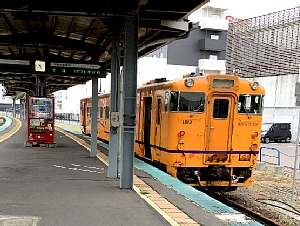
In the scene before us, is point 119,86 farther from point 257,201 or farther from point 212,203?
point 257,201

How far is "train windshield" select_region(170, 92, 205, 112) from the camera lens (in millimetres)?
8648

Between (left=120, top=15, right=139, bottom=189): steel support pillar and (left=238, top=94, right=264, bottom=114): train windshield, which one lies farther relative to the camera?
(left=238, top=94, right=264, bottom=114): train windshield

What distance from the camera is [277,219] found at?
7707 mm

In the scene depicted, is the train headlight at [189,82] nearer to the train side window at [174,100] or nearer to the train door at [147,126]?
the train side window at [174,100]

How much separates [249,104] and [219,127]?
1.00 metres

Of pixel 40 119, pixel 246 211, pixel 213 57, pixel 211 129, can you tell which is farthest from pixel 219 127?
pixel 213 57

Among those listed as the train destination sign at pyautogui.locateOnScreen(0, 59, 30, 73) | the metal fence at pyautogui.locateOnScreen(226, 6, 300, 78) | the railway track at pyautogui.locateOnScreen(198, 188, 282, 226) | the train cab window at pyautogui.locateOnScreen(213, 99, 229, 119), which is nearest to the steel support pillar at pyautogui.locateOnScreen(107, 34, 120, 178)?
the train cab window at pyautogui.locateOnScreen(213, 99, 229, 119)

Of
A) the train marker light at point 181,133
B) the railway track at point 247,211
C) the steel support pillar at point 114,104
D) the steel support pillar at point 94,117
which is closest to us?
the railway track at point 247,211

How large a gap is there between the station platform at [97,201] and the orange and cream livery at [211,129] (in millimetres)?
822

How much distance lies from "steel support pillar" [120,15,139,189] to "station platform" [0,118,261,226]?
0.45 metres

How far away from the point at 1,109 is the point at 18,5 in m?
88.9

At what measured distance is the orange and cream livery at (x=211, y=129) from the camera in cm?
866

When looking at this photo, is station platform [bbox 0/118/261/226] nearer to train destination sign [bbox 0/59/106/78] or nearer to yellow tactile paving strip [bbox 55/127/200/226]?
yellow tactile paving strip [bbox 55/127/200/226]

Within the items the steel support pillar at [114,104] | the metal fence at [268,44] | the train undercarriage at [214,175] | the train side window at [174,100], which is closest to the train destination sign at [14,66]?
the steel support pillar at [114,104]
